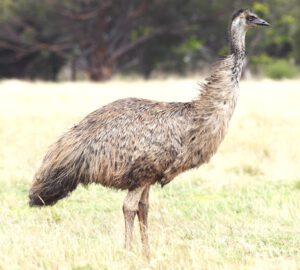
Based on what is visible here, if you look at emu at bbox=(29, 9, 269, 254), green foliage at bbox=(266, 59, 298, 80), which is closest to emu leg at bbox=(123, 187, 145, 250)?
emu at bbox=(29, 9, 269, 254)

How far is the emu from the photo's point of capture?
20.7ft

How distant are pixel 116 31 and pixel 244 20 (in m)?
32.5

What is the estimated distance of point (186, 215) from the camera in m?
8.27

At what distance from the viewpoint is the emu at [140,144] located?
6.32m

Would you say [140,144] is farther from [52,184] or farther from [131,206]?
[52,184]

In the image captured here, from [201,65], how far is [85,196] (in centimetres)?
4168

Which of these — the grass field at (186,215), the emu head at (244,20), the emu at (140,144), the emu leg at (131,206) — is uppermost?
the emu head at (244,20)

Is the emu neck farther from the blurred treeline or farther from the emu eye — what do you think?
the blurred treeline

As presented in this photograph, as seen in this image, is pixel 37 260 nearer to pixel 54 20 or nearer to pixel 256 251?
pixel 256 251

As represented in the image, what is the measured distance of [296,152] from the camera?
40.3 feet

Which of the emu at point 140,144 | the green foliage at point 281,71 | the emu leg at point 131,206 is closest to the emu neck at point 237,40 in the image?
the emu at point 140,144

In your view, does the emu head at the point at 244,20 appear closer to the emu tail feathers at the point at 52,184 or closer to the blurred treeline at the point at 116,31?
the emu tail feathers at the point at 52,184

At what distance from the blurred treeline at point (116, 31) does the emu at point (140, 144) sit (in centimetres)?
2864

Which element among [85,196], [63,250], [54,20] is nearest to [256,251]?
[63,250]
